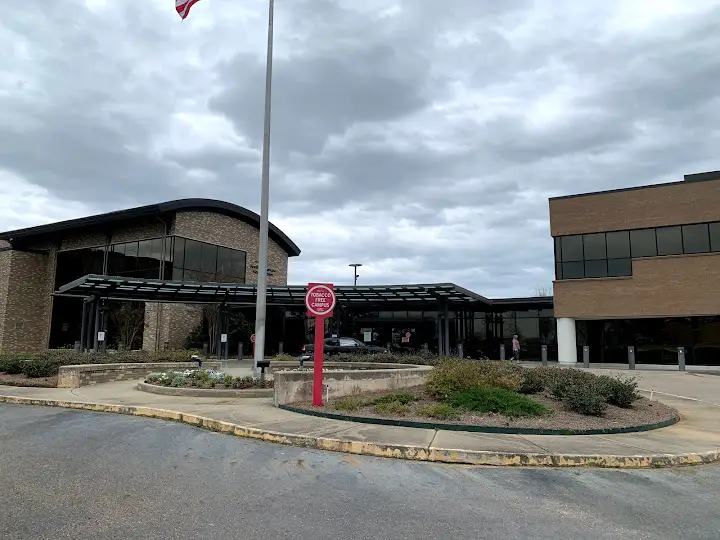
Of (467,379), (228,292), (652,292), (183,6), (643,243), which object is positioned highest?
(183,6)

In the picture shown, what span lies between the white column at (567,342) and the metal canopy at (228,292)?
14.9 ft

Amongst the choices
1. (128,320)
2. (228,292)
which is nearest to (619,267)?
(228,292)

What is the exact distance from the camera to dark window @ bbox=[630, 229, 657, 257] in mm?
28000

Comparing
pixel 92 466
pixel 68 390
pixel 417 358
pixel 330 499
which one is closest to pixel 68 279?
pixel 68 390

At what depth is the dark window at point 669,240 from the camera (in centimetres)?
2736

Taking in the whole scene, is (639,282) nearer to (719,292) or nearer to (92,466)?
(719,292)

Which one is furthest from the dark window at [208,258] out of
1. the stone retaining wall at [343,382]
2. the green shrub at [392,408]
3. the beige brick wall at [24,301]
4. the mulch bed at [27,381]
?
the green shrub at [392,408]

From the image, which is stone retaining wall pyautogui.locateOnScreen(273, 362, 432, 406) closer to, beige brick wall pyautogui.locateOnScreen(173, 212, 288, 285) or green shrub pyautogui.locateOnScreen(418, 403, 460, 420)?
green shrub pyautogui.locateOnScreen(418, 403, 460, 420)

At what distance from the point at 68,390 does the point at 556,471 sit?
13000 mm

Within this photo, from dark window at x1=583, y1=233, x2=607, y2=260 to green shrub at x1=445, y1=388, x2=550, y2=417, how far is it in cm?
2111

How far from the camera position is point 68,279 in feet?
119

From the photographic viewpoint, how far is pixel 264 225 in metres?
15.6

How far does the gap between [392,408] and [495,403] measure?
1896mm

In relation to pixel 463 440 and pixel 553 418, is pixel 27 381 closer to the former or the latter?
pixel 463 440
